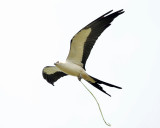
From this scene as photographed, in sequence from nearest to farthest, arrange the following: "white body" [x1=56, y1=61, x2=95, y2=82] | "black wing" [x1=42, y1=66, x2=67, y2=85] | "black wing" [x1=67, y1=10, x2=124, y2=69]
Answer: "black wing" [x1=67, y1=10, x2=124, y2=69], "white body" [x1=56, y1=61, x2=95, y2=82], "black wing" [x1=42, y1=66, x2=67, y2=85]

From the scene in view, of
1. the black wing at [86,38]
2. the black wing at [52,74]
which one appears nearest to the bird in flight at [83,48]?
the black wing at [86,38]

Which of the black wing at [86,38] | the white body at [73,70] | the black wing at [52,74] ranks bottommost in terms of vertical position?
the black wing at [52,74]

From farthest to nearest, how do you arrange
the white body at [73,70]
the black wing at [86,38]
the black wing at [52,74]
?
the black wing at [52,74] < the white body at [73,70] < the black wing at [86,38]

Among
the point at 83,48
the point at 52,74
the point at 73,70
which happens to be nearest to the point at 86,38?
the point at 83,48

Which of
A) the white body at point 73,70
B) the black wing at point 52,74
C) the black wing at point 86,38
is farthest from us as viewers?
the black wing at point 52,74

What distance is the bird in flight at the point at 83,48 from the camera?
13302 millimetres

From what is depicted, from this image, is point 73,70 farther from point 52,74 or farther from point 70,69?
point 52,74

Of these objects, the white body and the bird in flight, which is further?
the white body

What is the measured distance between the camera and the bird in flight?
13.3 meters

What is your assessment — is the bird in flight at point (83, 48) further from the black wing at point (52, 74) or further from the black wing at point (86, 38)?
the black wing at point (52, 74)

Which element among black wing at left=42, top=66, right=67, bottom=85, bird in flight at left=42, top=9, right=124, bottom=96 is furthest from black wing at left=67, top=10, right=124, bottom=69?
black wing at left=42, top=66, right=67, bottom=85

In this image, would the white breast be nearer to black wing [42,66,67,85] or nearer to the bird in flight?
the bird in flight

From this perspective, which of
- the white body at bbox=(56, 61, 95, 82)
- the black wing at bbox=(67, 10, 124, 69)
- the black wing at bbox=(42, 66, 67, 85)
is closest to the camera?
the black wing at bbox=(67, 10, 124, 69)

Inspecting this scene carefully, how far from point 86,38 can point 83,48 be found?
490 millimetres
